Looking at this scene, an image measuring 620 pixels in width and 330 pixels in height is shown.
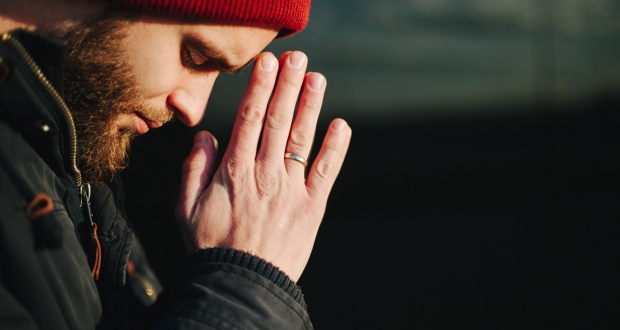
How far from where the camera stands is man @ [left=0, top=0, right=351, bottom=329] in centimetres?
114

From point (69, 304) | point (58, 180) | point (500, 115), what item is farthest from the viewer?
point (500, 115)

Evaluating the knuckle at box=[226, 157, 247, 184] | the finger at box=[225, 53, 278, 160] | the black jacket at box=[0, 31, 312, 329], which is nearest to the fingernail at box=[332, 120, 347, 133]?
the finger at box=[225, 53, 278, 160]

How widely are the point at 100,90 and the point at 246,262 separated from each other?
57 cm

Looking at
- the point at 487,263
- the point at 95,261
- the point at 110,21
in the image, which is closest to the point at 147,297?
the point at 95,261

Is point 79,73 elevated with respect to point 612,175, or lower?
elevated

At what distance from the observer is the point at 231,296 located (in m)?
1.30

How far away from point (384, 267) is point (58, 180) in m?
3.97

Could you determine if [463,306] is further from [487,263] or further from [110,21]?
[110,21]

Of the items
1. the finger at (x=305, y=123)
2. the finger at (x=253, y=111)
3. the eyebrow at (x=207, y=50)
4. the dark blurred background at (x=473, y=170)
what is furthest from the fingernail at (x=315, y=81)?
the dark blurred background at (x=473, y=170)

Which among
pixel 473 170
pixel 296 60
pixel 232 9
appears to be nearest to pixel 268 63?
pixel 296 60

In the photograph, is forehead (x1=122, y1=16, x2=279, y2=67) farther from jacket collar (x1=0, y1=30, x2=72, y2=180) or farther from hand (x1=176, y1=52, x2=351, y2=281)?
jacket collar (x1=0, y1=30, x2=72, y2=180)

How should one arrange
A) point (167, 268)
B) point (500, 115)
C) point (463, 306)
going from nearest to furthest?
point (167, 268) → point (463, 306) → point (500, 115)

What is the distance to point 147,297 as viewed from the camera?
1841mm

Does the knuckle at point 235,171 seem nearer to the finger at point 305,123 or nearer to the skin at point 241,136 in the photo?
the skin at point 241,136
